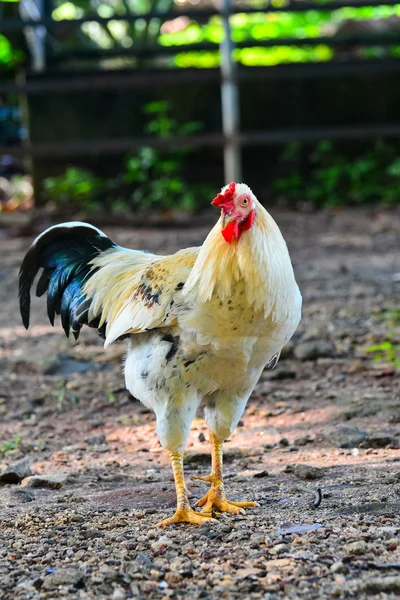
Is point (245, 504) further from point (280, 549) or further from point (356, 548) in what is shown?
point (356, 548)

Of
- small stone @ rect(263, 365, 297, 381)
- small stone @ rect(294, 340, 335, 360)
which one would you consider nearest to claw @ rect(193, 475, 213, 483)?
small stone @ rect(263, 365, 297, 381)

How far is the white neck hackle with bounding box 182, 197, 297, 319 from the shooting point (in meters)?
3.40

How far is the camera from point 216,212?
1234cm

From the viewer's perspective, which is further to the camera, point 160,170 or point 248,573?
point 160,170

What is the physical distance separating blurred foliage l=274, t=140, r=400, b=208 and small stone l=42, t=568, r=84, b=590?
410 inches

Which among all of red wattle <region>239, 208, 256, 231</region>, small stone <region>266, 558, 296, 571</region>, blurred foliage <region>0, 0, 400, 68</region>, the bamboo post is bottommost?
small stone <region>266, 558, 296, 571</region>

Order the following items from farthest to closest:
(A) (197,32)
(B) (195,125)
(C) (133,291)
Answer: (A) (197,32), (B) (195,125), (C) (133,291)

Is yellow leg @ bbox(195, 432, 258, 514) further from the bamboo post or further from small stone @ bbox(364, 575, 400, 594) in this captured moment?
the bamboo post

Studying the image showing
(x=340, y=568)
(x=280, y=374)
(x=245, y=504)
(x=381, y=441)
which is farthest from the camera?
(x=280, y=374)

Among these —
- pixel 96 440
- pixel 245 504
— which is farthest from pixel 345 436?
pixel 96 440

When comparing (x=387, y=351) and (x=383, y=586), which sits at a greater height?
(x=387, y=351)

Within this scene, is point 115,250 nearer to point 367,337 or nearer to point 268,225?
point 268,225

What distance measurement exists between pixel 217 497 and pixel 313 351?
2.42m

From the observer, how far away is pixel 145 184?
1334 cm
